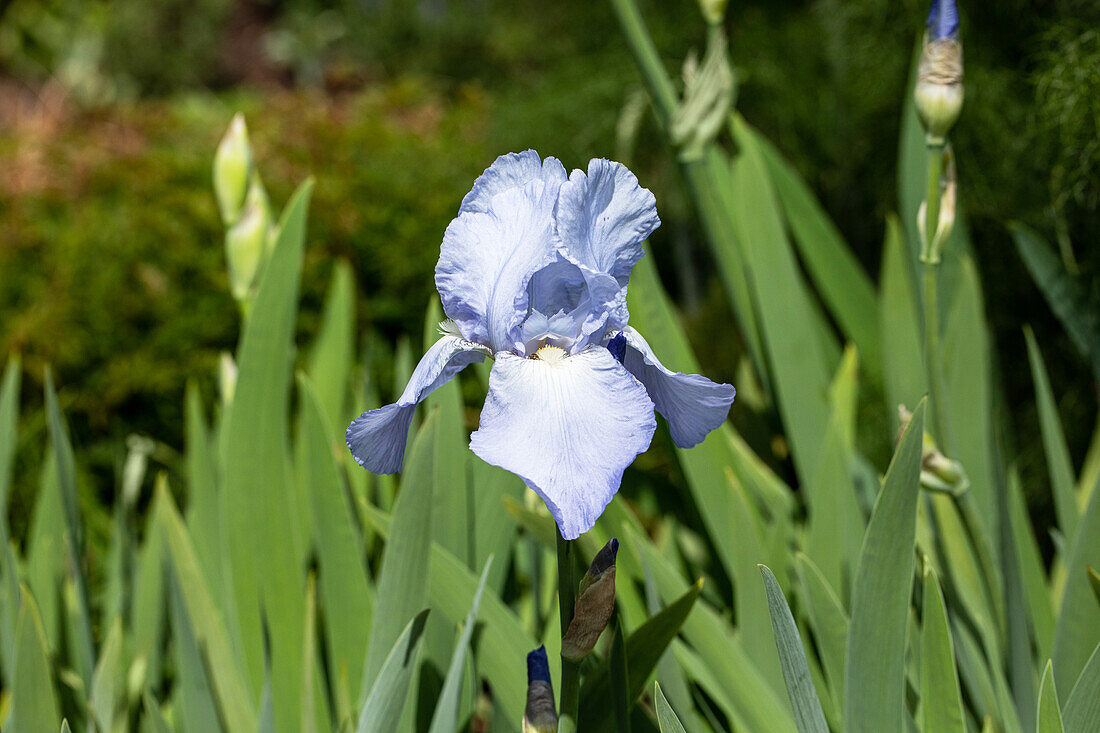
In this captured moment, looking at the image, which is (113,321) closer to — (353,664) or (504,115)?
(504,115)

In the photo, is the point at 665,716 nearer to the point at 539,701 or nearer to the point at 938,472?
the point at 539,701

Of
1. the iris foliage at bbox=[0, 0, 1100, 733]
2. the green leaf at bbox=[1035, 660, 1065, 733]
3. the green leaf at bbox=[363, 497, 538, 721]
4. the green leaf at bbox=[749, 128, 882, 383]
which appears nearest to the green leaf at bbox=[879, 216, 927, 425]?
the iris foliage at bbox=[0, 0, 1100, 733]

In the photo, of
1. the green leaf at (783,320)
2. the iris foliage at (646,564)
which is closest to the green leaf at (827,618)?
the iris foliage at (646,564)

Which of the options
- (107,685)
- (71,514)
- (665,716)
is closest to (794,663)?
(665,716)

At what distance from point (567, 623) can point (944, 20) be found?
605 millimetres

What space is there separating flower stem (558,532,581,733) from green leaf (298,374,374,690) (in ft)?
1.18

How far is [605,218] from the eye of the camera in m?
0.50

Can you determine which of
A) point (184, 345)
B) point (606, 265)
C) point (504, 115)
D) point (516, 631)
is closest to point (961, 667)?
point (516, 631)

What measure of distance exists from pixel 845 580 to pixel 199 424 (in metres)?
0.81

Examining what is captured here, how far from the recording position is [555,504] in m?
0.41

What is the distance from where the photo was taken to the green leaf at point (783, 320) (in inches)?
41.3

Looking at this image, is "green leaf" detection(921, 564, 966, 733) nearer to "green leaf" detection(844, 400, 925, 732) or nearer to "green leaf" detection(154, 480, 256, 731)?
"green leaf" detection(844, 400, 925, 732)

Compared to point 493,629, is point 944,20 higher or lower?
higher

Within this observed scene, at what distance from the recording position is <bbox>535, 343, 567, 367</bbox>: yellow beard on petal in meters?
0.49
